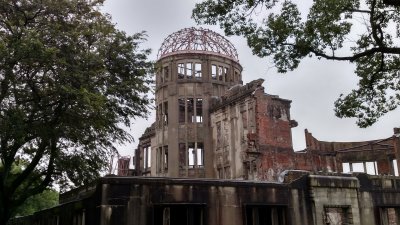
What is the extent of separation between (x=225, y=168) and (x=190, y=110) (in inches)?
256

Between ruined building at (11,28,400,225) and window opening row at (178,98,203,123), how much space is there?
9 cm

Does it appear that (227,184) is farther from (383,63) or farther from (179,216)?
(383,63)

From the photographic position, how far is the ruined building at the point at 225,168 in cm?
1507

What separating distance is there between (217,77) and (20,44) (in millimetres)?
24385

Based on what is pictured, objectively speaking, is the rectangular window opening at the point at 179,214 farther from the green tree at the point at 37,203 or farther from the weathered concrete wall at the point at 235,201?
the green tree at the point at 37,203

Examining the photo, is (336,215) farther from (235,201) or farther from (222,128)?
(222,128)

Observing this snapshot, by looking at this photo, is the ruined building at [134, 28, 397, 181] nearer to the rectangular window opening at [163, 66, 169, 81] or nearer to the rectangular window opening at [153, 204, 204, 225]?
Answer: the rectangular window opening at [163, 66, 169, 81]

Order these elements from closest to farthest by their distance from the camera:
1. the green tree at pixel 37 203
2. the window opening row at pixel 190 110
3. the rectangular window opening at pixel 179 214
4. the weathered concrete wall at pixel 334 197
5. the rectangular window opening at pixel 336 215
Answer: the rectangular window opening at pixel 179 214
the weathered concrete wall at pixel 334 197
the rectangular window opening at pixel 336 215
the window opening row at pixel 190 110
the green tree at pixel 37 203

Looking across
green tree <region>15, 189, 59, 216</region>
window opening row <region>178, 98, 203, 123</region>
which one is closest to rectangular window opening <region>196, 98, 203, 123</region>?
window opening row <region>178, 98, 203, 123</region>

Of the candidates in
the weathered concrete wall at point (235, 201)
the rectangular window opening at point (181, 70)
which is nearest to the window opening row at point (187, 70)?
the rectangular window opening at point (181, 70)

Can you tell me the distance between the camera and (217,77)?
3900 centimetres

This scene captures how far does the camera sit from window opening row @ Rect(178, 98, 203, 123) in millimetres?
38031

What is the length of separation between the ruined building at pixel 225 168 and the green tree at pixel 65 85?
7.65 feet

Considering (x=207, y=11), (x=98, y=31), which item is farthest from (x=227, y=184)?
(x=98, y=31)
